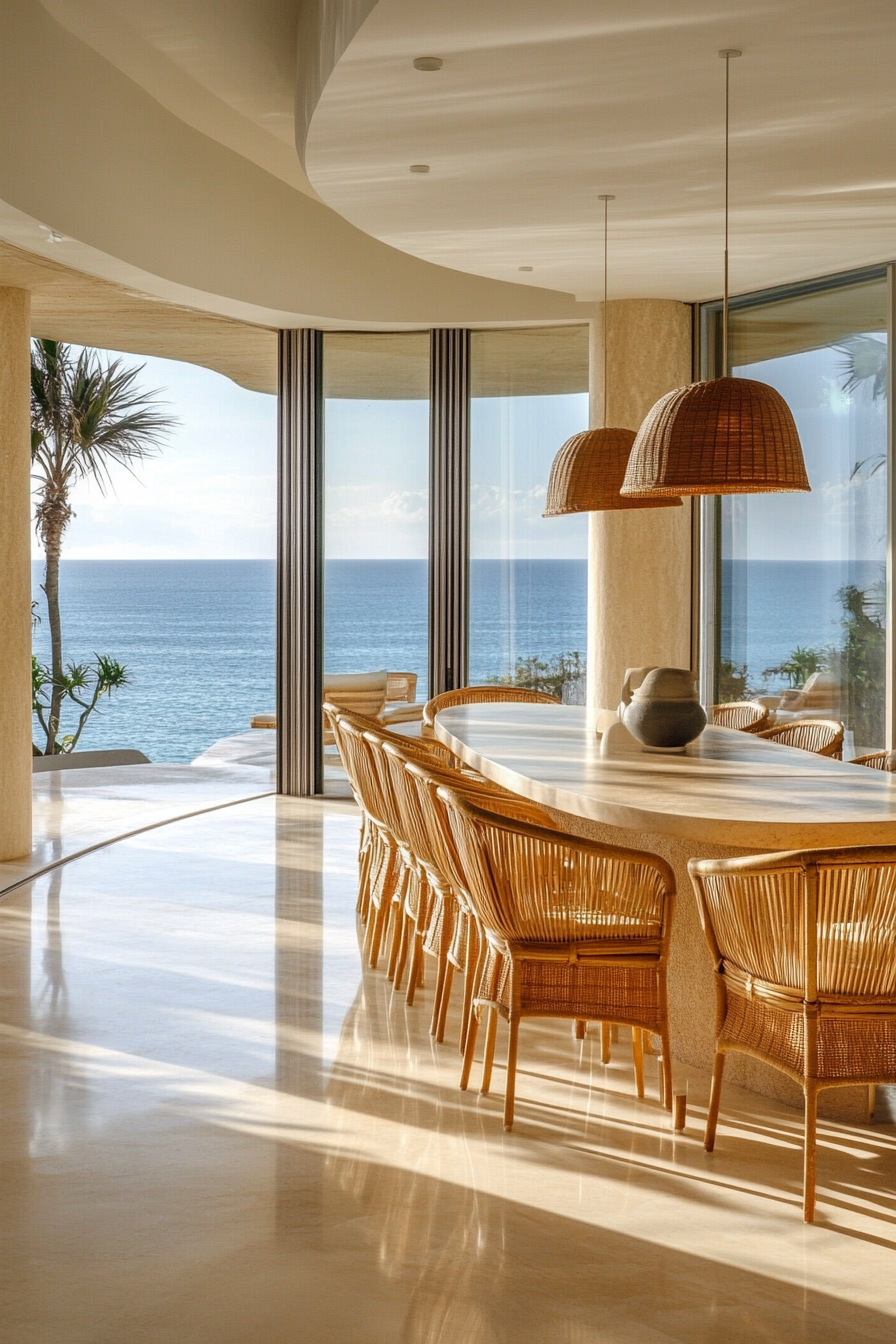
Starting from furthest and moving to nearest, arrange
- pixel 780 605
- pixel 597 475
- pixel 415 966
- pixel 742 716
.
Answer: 1. pixel 780 605
2. pixel 742 716
3. pixel 597 475
4. pixel 415 966

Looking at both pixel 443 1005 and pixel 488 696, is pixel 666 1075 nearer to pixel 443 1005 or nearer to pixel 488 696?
pixel 443 1005

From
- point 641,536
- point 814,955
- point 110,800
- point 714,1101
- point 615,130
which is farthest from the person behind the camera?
point 110,800

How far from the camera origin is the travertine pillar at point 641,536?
718 centimetres

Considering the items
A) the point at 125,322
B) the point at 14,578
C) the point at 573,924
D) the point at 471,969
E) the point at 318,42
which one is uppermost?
the point at 125,322

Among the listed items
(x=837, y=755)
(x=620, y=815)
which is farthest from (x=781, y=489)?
(x=837, y=755)

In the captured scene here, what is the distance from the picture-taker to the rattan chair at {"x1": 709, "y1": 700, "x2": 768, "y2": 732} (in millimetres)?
5339

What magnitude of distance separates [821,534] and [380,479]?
3.09 meters

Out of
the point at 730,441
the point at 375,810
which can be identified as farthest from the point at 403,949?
the point at 730,441

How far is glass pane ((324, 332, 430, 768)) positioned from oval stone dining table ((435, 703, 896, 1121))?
12.5 ft

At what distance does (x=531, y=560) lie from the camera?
798 cm

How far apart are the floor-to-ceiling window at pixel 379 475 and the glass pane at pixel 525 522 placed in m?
0.38

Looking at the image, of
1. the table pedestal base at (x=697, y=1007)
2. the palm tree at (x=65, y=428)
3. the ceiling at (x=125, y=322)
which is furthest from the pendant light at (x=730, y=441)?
the palm tree at (x=65, y=428)

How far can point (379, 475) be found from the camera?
325 inches

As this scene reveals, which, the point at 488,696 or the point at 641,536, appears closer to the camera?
the point at 488,696
